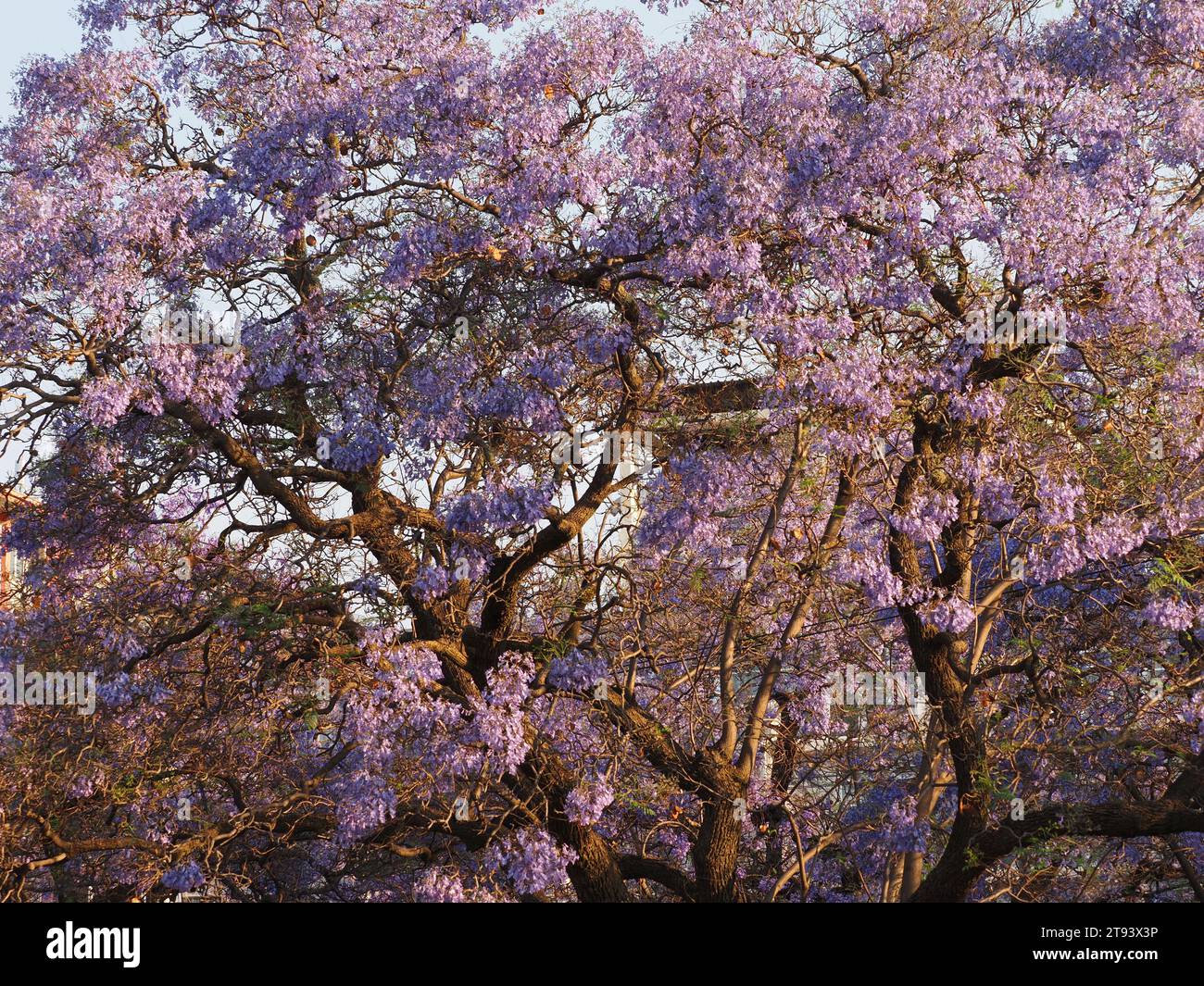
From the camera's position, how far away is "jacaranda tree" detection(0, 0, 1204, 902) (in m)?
10.8

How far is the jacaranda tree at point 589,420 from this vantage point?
35.3ft

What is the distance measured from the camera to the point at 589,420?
1190cm

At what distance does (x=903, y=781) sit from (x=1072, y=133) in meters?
5.75

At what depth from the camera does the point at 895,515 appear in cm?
1096

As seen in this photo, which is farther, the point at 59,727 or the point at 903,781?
the point at 903,781

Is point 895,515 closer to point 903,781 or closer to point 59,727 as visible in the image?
point 903,781

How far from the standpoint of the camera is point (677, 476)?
38.8ft

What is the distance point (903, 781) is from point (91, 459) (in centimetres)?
754
